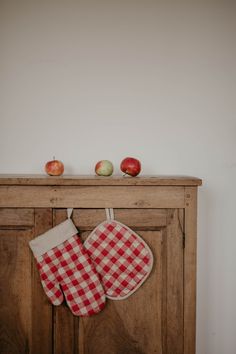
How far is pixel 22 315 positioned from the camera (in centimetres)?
148


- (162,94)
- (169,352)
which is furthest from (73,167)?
(169,352)

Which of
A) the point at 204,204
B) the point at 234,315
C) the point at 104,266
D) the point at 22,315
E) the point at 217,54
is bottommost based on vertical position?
the point at 234,315

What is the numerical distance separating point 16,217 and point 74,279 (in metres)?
0.40

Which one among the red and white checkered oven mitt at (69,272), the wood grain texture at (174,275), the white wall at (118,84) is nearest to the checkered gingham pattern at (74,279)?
the red and white checkered oven mitt at (69,272)

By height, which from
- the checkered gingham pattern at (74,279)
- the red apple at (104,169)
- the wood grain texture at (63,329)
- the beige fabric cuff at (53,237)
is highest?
the red apple at (104,169)

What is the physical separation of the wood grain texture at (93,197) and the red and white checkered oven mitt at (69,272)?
0.09 metres

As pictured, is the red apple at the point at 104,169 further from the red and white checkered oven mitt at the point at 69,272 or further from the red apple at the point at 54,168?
the red and white checkered oven mitt at the point at 69,272

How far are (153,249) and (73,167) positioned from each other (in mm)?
727

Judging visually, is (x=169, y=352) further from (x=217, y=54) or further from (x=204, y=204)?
(x=217, y=54)

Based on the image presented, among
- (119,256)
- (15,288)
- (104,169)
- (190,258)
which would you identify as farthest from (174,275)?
(15,288)

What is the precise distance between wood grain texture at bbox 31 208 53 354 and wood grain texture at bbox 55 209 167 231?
140 millimetres

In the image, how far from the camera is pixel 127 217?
1489mm

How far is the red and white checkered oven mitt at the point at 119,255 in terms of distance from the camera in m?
1.48

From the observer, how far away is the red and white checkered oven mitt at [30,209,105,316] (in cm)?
146
